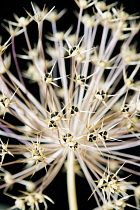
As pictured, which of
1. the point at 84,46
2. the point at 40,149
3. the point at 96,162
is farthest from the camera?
the point at 84,46

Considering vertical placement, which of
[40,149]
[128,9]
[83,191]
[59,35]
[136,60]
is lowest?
[83,191]

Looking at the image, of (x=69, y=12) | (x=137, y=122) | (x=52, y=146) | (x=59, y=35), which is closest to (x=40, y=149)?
(x=52, y=146)

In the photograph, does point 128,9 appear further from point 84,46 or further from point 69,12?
point 84,46

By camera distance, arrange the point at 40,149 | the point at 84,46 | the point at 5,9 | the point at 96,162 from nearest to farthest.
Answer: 1. the point at 40,149
2. the point at 96,162
3. the point at 84,46
4. the point at 5,9

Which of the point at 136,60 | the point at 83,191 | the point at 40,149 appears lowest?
the point at 83,191

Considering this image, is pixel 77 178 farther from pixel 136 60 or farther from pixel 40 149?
pixel 136 60

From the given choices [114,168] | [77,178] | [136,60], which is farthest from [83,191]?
[136,60]

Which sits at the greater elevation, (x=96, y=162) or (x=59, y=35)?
(x=59, y=35)

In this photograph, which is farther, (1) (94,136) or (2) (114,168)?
(2) (114,168)

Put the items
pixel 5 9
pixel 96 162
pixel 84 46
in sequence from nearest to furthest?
pixel 96 162 → pixel 84 46 → pixel 5 9
